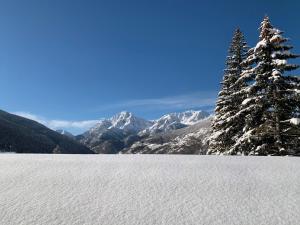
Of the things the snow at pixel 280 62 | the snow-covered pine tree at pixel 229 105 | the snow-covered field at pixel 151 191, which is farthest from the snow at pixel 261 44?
the snow-covered field at pixel 151 191

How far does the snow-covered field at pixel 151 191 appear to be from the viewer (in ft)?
16.2

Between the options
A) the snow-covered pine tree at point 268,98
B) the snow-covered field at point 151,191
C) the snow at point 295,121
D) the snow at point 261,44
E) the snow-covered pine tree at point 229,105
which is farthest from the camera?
the snow-covered pine tree at point 229,105

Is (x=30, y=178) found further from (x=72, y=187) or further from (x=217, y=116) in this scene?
(x=217, y=116)

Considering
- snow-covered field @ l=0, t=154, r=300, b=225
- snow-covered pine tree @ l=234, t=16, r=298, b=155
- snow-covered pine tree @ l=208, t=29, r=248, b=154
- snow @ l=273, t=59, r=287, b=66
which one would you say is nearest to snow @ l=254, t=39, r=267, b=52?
snow-covered pine tree @ l=234, t=16, r=298, b=155

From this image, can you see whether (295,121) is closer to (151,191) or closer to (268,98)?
(268,98)

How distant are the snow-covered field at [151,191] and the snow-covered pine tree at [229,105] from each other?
57.9ft

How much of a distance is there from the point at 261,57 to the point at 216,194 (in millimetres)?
17081

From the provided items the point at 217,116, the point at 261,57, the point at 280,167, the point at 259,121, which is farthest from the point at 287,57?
the point at 280,167

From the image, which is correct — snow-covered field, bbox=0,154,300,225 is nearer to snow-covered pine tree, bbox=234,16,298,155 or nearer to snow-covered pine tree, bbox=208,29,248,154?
snow-covered pine tree, bbox=234,16,298,155

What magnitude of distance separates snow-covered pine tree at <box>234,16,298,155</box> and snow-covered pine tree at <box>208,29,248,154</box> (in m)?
3.80

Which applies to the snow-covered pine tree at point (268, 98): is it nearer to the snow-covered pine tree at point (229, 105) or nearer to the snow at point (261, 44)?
the snow at point (261, 44)

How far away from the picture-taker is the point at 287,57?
2075cm

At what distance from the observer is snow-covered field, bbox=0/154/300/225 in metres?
4.94

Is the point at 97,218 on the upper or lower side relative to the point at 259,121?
lower
